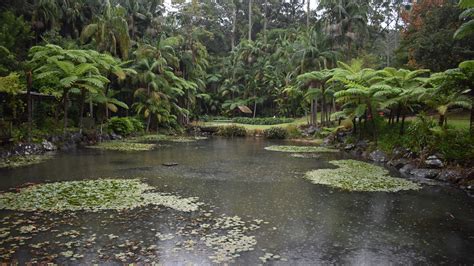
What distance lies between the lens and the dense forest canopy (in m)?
18.0

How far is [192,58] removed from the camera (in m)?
32.6

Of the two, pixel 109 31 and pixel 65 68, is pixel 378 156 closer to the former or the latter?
pixel 65 68

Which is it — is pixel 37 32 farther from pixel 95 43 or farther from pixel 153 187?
pixel 153 187

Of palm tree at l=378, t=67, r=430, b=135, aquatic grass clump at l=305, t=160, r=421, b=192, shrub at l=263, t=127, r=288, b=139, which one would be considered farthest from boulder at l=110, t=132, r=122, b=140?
palm tree at l=378, t=67, r=430, b=135

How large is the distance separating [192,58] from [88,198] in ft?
83.1

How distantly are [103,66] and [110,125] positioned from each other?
458 cm

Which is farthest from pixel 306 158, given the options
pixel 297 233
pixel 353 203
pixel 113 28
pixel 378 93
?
pixel 113 28

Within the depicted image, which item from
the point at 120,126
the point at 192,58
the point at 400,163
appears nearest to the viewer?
the point at 400,163

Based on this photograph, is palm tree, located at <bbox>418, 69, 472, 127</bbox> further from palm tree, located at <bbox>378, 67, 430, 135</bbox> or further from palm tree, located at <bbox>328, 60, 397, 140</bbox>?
palm tree, located at <bbox>328, 60, 397, 140</bbox>

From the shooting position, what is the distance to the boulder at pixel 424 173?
11492 mm

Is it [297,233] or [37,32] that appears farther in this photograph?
[37,32]

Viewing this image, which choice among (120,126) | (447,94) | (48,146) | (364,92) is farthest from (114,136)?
(447,94)

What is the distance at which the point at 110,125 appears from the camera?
24.2m

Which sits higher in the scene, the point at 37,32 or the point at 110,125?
the point at 37,32
